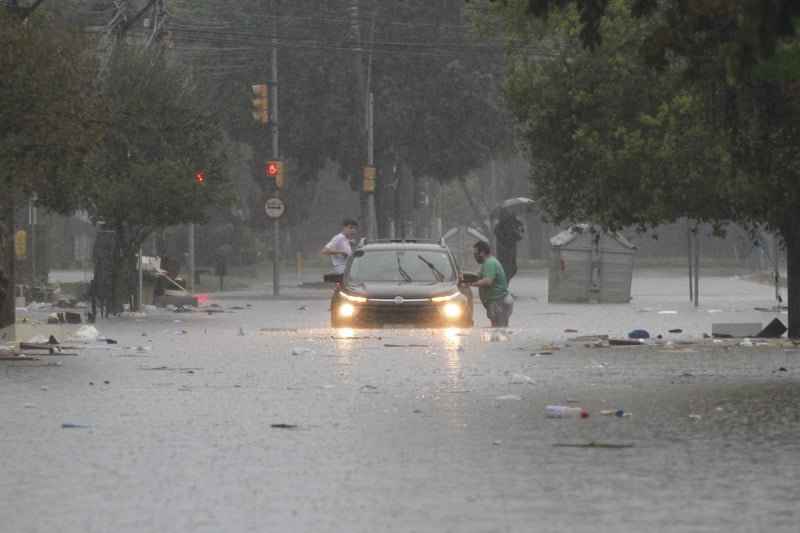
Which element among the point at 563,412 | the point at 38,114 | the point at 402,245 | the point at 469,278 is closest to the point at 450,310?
the point at 469,278

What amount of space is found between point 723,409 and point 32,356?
9372 millimetres

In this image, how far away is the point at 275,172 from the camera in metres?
52.3

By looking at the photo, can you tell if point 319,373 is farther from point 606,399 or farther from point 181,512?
point 181,512

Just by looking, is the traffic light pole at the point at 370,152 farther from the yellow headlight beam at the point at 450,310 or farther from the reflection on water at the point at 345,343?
the reflection on water at the point at 345,343

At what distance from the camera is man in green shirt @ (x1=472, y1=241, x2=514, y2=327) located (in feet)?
88.8

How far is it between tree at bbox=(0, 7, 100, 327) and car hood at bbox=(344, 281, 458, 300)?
399cm

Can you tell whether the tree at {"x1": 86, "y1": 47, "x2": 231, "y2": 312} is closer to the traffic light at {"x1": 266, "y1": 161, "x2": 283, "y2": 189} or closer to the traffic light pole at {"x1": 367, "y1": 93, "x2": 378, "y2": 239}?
the traffic light at {"x1": 266, "y1": 161, "x2": 283, "y2": 189}

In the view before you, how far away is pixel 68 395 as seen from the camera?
1566 centimetres

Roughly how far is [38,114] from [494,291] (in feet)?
25.9

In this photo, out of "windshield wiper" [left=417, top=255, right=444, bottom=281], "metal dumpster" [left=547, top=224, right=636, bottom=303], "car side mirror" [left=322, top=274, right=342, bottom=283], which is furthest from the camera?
"metal dumpster" [left=547, top=224, right=636, bottom=303]

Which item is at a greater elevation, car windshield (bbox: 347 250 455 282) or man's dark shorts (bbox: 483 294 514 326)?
car windshield (bbox: 347 250 455 282)

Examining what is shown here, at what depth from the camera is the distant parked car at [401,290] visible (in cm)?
2528

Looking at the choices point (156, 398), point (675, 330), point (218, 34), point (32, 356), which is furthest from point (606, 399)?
point (218, 34)

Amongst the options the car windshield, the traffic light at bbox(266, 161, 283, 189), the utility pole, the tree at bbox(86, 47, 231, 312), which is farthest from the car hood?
the utility pole
